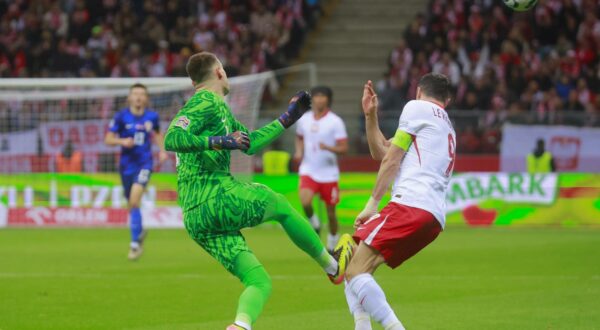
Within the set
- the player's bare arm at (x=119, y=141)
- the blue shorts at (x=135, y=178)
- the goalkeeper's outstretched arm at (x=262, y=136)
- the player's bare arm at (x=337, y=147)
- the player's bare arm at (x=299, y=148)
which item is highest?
the goalkeeper's outstretched arm at (x=262, y=136)

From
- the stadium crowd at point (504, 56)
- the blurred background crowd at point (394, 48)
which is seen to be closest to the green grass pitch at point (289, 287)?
the blurred background crowd at point (394, 48)

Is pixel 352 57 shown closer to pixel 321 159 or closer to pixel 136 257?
pixel 321 159

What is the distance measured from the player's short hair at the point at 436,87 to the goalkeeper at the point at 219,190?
4.02ft

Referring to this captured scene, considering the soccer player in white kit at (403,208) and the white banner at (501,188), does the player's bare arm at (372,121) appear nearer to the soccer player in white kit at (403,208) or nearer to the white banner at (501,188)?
the soccer player in white kit at (403,208)

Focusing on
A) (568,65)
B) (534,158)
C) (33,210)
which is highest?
(568,65)

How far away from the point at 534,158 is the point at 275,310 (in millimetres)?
12768

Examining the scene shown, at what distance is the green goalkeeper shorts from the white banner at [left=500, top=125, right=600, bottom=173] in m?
15.5

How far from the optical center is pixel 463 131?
22672 millimetres

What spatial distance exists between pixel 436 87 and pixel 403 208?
1006mm

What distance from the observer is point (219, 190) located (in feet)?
24.4

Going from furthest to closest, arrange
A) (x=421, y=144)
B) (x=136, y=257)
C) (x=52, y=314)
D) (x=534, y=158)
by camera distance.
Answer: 1. (x=534, y=158)
2. (x=136, y=257)
3. (x=52, y=314)
4. (x=421, y=144)

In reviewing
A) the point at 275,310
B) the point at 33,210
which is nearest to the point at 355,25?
the point at 33,210

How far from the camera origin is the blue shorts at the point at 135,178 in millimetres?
15445

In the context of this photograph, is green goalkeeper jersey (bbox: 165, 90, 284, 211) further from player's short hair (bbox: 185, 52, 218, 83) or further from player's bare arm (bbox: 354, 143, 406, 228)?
player's bare arm (bbox: 354, 143, 406, 228)
